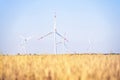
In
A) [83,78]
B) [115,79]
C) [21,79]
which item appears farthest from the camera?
[21,79]

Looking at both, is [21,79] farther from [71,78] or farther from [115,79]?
[115,79]

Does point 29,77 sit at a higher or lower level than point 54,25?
lower

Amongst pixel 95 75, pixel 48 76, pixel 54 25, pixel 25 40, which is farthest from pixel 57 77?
pixel 25 40

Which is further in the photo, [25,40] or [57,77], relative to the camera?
[25,40]

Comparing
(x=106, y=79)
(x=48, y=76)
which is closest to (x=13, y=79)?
(x=48, y=76)

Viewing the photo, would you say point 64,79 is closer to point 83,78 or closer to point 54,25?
point 83,78

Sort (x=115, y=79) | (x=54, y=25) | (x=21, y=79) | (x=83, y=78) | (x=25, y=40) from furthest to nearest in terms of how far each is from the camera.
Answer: (x=25, y=40)
(x=54, y=25)
(x=21, y=79)
(x=115, y=79)
(x=83, y=78)

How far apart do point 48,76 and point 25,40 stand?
133ft

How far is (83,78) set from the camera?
4699 millimetres

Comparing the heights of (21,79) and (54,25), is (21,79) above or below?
below

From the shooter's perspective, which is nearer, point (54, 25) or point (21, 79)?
point (21, 79)

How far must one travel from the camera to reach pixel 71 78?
15.7 feet

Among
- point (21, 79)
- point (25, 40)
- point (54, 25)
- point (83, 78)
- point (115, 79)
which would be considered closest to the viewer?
point (83, 78)

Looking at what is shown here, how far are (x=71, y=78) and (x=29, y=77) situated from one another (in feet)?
3.70
